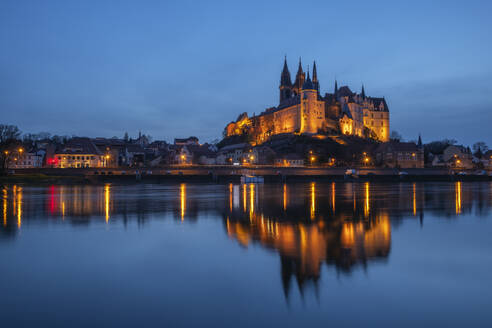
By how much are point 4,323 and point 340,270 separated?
6.92 m

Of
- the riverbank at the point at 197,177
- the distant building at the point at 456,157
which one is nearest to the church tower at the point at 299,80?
the distant building at the point at 456,157

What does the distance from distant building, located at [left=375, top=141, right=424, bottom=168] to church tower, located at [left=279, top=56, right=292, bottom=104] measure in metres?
58.4

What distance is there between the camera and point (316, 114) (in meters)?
135

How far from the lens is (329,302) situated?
776 cm

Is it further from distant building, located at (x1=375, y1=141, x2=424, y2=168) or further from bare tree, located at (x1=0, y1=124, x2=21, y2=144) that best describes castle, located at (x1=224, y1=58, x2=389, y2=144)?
bare tree, located at (x1=0, y1=124, x2=21, y2=144)

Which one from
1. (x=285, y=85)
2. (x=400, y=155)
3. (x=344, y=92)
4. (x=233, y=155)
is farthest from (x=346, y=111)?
(x=233, y=155)

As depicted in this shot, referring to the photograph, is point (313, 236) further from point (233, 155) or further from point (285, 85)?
point (285, 85)

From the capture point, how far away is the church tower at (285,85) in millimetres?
165875

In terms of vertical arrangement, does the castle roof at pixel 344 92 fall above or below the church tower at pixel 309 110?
above

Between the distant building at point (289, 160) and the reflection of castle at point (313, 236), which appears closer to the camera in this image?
the reflection of castle at point (313, 236)

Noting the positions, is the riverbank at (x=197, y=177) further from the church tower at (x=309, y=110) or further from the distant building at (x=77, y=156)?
the church tower at (x=309, y=110)

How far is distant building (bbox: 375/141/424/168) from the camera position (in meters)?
112

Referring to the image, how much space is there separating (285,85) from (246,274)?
161m

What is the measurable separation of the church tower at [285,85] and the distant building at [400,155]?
58.4 meters
